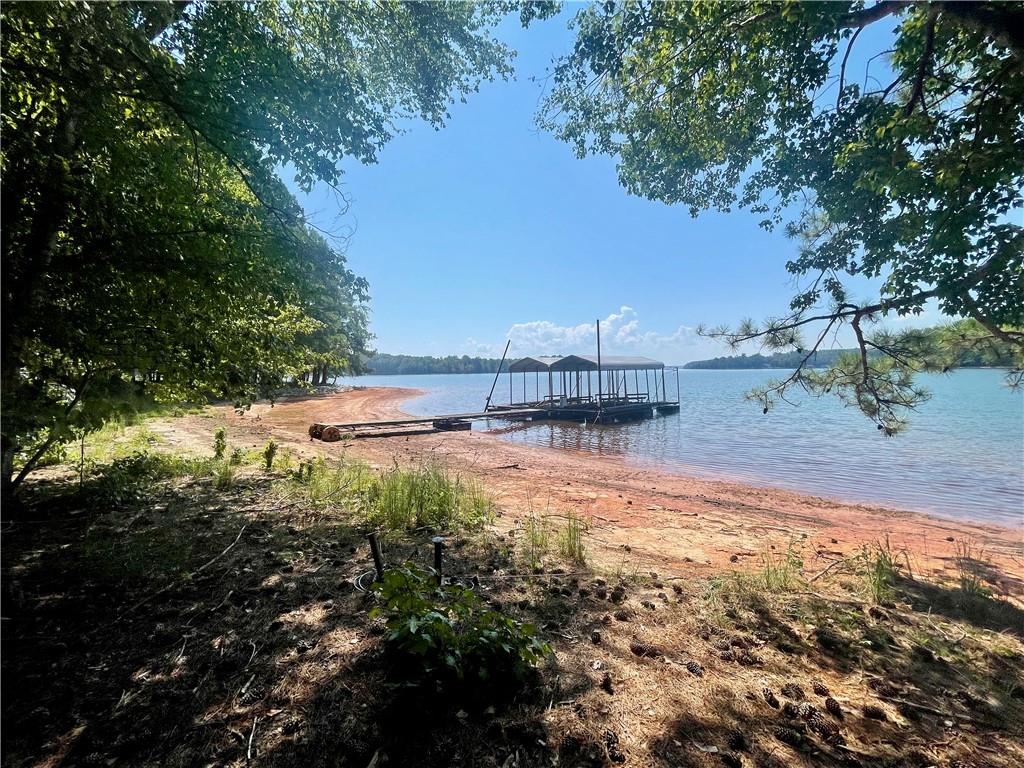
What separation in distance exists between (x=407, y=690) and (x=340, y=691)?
1.34 feet

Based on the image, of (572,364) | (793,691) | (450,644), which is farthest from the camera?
(572,364)

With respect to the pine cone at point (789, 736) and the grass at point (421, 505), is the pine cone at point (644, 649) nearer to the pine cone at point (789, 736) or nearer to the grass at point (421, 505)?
the pine cone at point (789, 736)

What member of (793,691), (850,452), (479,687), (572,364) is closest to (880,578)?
(793,691)

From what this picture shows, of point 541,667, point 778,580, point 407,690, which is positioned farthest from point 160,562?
point 778,580

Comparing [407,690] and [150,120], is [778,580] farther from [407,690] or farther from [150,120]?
[150,120]

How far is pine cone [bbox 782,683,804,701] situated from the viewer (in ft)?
6.86

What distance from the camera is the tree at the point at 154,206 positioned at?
249cm

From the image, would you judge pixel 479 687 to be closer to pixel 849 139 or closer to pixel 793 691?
pixel 793 691

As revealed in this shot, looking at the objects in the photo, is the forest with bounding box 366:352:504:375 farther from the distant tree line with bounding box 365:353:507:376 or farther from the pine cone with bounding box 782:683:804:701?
the pine cone with bounding box 782:683:804:701

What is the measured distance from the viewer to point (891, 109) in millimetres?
4004

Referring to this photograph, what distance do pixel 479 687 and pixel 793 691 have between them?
5.17ft

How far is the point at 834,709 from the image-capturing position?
2.00 m

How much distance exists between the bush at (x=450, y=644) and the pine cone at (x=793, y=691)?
1.25m

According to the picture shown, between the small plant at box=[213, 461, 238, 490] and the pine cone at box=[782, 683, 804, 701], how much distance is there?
6.22 meters
